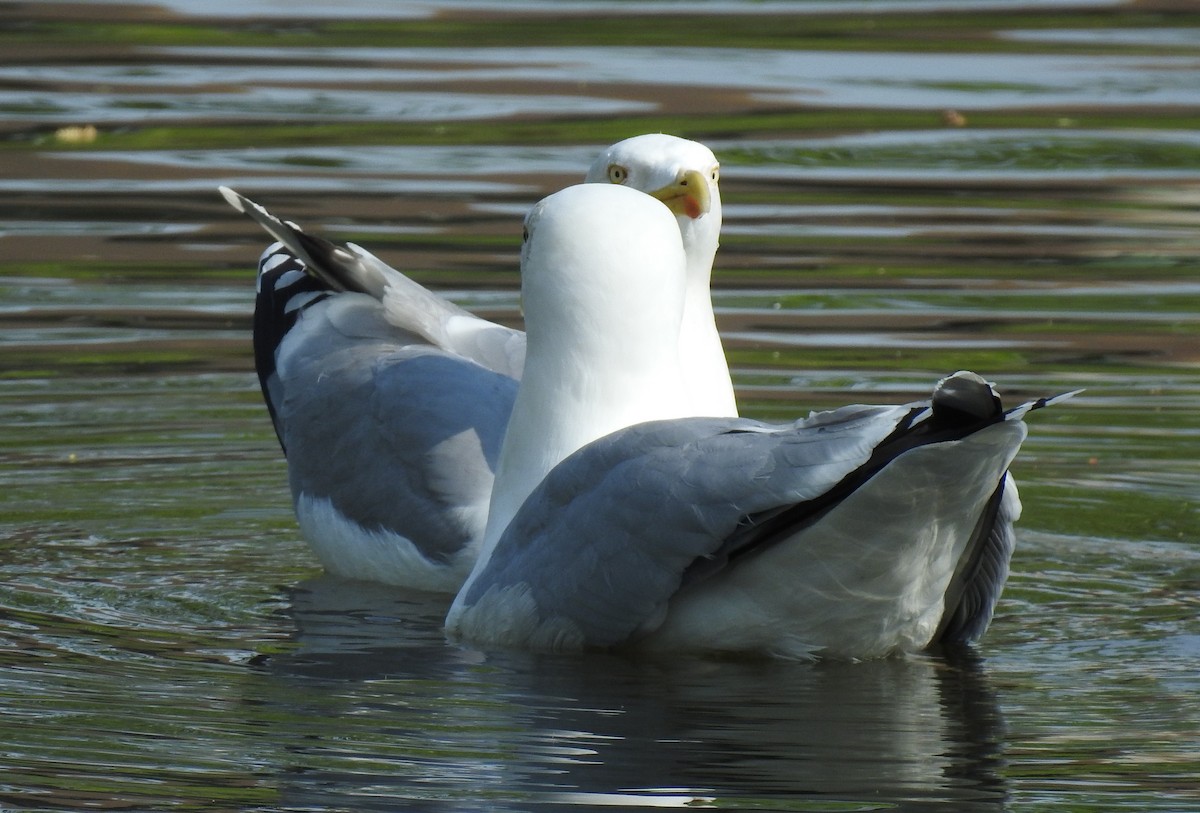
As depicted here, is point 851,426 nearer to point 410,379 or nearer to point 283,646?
point 283,646

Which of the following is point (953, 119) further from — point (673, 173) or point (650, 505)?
point (650, 505)

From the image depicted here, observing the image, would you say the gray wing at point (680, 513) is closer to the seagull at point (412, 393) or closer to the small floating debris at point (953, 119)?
the seagull at point (412, 393)

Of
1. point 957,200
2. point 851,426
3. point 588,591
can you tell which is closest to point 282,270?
point 588,591

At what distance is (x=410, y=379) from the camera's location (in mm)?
7094

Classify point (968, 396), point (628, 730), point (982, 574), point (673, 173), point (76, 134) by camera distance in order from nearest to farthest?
point (968, 396) < point (628, 730) < point (982, 574) < point (673, 173) < point (76, 134)

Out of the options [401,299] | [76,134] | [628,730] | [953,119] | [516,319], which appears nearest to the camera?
[628,730]

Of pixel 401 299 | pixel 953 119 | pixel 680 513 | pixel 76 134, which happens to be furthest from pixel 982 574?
pixel 76 134

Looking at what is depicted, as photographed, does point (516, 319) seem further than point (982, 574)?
Yes

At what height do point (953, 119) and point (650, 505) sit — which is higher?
point (953, 119)

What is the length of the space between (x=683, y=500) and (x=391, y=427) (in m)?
1.95

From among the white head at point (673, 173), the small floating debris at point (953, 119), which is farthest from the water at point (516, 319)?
the white head at point (673, 173)

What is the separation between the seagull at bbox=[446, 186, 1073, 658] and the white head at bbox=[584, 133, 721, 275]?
770 millimetres

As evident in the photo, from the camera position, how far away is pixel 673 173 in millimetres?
6793

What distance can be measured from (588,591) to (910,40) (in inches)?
Result: 453
